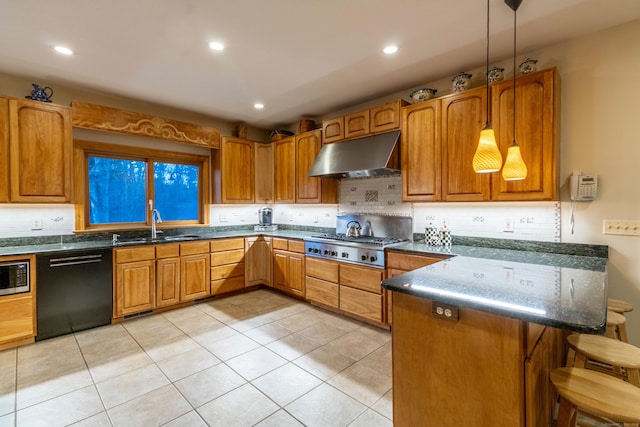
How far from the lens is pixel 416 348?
1.49 m

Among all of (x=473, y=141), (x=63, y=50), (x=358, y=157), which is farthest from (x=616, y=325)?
(x=63, y=50)

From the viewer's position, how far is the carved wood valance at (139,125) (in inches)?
128

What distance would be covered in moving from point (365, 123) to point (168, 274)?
2.99 meters

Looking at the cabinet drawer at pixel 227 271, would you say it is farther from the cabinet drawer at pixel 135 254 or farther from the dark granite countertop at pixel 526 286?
the dark granite countertop at pixel 526 286

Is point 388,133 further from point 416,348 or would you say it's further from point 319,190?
point 416,348

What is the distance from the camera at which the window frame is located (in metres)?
3.42

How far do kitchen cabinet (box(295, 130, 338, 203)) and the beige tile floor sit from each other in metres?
1.64

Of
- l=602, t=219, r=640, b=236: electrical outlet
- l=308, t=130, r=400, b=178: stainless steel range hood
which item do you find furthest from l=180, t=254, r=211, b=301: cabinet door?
l=602, t=219, r=640, b=236: electrical outlet

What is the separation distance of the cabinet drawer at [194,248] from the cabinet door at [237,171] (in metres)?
0.79

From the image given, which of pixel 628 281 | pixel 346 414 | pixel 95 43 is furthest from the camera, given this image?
pixel 95 43

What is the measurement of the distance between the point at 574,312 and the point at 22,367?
12.1 ft

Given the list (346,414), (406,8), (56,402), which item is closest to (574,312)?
(346,414)

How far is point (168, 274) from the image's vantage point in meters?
3.65

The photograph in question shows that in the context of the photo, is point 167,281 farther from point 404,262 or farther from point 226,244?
point 404,262
